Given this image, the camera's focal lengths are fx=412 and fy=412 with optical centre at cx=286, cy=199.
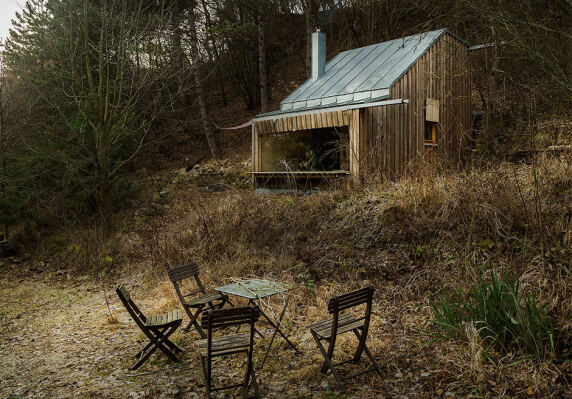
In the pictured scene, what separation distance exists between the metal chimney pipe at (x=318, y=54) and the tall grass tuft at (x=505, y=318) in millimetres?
10907

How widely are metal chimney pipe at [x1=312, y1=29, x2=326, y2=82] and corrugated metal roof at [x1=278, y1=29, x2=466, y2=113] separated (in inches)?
8.5

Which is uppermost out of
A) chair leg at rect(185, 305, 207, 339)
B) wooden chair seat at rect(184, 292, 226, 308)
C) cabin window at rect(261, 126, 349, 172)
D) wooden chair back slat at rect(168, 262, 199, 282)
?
cabin window at rect(261, 126, 349, 172)

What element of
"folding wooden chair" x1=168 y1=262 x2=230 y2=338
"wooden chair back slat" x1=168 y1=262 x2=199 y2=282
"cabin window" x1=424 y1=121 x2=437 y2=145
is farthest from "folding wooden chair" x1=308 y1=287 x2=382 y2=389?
"cabin window" x1=424 y1=121 x2=437 y2=145

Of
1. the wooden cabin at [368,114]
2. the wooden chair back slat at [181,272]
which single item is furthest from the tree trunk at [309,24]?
the wooden chair back slat at [181,272]

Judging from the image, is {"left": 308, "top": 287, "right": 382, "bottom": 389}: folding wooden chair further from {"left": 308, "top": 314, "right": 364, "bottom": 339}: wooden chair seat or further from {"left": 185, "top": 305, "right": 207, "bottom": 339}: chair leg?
{"left": 185, "top": 305, "right": 207, "bottom": 339}: chair leg

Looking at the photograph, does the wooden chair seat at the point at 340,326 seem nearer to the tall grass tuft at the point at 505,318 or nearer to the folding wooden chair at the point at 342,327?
the folding wooden chair at the point at 342,327

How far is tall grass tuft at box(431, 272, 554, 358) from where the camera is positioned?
13.2ft

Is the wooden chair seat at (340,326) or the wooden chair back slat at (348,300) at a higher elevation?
the wooden chair back slat at (348,300)

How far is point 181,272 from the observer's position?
6223mm

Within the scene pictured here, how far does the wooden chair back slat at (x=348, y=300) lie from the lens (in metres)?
3.94

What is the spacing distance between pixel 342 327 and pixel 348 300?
494mm

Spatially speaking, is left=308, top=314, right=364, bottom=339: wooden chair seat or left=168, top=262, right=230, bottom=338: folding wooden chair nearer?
left=308, top=314, right=364, bottom=339: wooden chair seat

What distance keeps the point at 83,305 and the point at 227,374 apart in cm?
497

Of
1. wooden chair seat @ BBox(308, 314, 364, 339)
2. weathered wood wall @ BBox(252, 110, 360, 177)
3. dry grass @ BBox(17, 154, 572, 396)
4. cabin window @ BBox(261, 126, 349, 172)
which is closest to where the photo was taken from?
dry grass @ BBox(17, 154, 572, 396)
